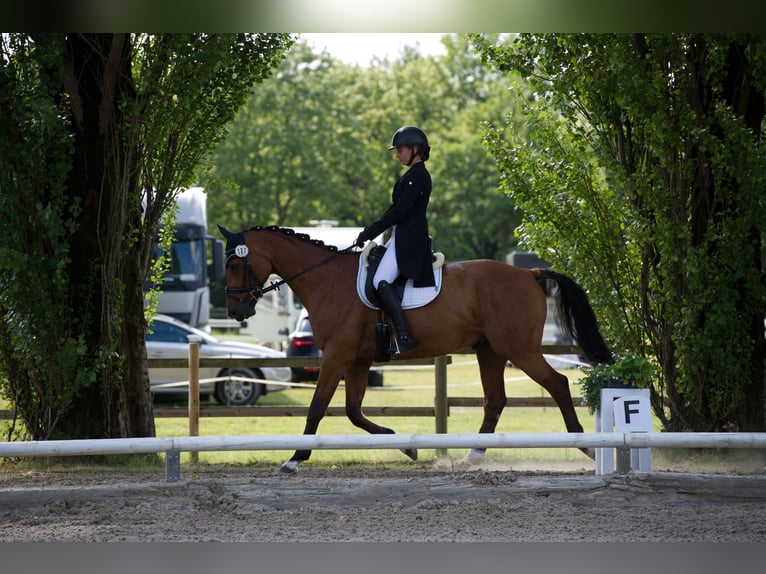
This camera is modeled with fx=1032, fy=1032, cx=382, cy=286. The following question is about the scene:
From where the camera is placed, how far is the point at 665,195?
10.0 metres

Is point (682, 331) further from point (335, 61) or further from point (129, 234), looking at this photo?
point (335, 61)

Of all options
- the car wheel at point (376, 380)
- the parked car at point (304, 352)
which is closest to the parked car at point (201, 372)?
the parked car at point (304, 352)

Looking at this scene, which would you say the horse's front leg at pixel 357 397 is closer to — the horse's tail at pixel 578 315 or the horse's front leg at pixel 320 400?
the horse's front leg at pixel 320 400

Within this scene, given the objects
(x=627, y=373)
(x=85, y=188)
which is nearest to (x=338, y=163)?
(x=85, y=188)

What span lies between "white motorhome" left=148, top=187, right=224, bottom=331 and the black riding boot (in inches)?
517

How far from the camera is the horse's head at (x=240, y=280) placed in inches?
352

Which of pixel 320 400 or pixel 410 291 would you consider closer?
pixel 320 400

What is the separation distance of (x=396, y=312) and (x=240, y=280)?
1398mm

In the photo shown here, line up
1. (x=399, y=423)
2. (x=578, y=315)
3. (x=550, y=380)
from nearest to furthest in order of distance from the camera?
(x=550, y=380) < (x=578, y=315) < (x=399, y=423)

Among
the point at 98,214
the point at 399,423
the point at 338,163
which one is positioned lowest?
the point at 399,423

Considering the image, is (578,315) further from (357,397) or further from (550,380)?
(357,397)

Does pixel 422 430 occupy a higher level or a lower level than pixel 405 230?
lower

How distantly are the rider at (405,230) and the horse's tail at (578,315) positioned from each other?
129 cm

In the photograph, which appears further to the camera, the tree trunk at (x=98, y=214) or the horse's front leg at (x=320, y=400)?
the tree trunk at (x=98, y=214)
